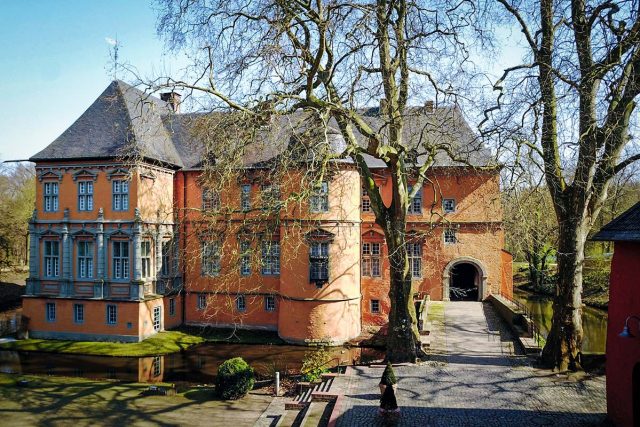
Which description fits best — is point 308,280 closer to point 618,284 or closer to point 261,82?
point 261,82

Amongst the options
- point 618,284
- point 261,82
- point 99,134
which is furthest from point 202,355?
point 618,284

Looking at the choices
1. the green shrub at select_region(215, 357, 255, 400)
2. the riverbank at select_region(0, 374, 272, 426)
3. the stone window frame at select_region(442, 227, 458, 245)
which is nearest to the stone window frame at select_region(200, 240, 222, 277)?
the green shrub at select_region(215, 357, 255, 400)

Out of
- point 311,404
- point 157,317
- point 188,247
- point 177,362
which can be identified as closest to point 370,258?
point 188,247

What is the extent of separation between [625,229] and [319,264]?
14.6 meters

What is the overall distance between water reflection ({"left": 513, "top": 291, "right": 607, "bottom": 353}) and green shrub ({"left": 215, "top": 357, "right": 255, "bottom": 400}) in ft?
43.8

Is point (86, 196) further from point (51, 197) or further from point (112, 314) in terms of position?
point (112, 314)

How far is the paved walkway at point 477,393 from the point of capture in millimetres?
10820

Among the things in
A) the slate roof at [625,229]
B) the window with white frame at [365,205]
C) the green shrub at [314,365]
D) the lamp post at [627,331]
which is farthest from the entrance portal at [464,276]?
the lamp post at [627,331]

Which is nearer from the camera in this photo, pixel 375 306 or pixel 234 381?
pixel 234 381

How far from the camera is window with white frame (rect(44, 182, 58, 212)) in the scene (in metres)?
24.2

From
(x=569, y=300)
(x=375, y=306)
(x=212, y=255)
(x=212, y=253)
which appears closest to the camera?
(x=212, y=255)

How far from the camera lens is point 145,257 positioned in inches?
937

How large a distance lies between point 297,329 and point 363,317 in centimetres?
410

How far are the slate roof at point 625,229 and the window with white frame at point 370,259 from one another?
52.0 feet
